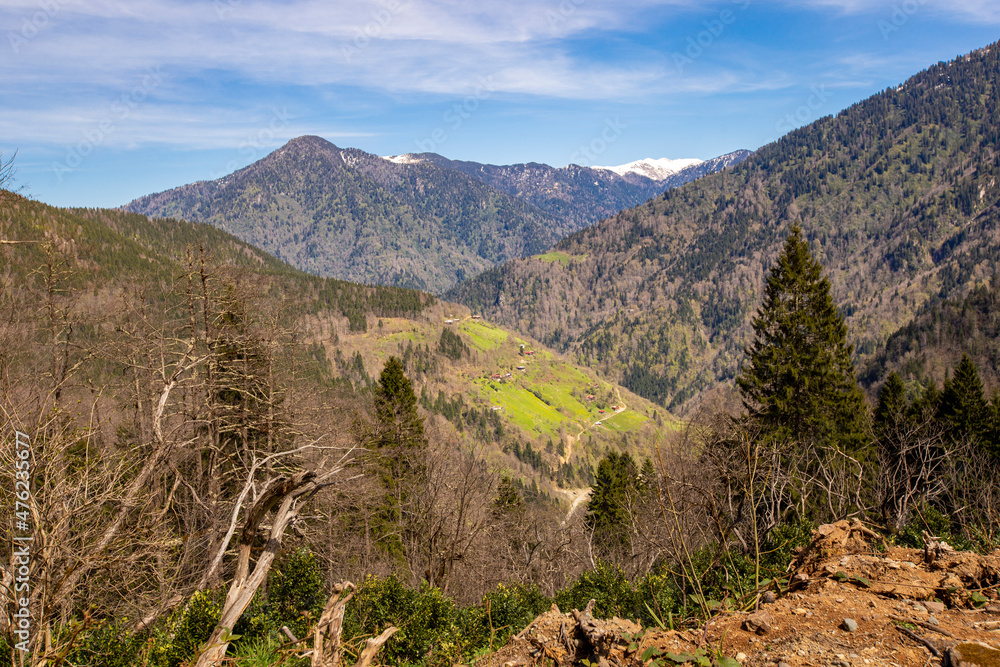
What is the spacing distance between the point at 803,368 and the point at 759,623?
22336 mm

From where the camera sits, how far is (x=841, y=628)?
206 inches

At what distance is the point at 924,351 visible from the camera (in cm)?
13300

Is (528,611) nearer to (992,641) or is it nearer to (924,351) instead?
(992,641)

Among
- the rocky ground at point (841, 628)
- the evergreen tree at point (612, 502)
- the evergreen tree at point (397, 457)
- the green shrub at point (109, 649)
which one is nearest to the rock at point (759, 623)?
the rocky ground at point (841, 628)

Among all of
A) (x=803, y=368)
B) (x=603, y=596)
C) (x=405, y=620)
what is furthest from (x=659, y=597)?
(x=803, y=368)

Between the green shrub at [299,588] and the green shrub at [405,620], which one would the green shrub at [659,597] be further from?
the green shrub at [299,588]

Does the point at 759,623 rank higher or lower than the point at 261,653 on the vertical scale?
higher

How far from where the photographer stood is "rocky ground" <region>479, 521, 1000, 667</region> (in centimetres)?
461

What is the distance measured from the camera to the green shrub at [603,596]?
469 inches

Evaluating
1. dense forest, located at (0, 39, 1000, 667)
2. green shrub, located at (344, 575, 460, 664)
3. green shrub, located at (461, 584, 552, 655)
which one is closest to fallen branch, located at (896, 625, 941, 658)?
dense forest, located at (0, 39, 1000, 667)

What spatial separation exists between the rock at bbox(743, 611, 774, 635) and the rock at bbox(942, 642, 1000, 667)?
5.45 ft

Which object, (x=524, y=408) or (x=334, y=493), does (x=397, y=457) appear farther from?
(x=524, y=408)

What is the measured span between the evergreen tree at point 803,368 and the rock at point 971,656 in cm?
2140

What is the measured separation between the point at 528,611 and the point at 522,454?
137268 mm
